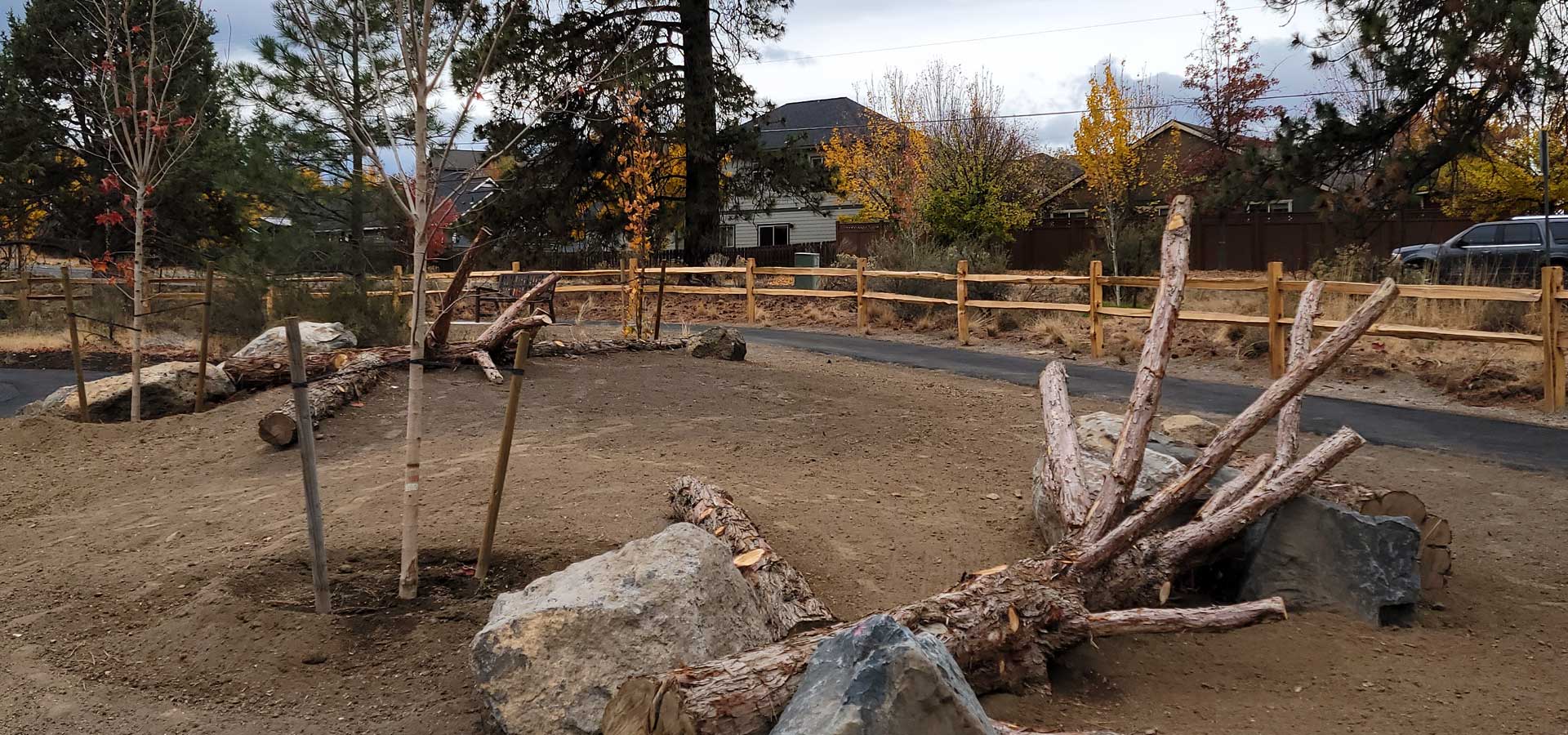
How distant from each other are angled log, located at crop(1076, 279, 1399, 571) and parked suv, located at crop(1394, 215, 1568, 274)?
14150 millimetres

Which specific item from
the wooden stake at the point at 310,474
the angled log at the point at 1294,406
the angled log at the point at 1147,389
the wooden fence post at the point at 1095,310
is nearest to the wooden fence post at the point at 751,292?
the wooden fence post at the point at 1095,310

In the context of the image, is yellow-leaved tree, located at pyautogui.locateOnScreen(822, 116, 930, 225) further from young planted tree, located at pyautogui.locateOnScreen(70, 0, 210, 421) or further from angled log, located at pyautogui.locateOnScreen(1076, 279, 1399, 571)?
angled log, located at pyautogui.locateOnScreen(1076, 279, 1399, 571)

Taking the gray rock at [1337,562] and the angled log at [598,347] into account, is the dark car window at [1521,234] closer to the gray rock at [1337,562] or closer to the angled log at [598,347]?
the angled log at [598,347]

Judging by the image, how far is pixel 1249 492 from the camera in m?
5.34

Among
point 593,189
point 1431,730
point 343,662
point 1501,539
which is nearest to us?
point 1431,730

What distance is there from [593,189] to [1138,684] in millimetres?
19856

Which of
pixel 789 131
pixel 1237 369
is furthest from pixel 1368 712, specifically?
pixel 789 131

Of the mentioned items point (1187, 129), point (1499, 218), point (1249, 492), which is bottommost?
point (1249, 492)

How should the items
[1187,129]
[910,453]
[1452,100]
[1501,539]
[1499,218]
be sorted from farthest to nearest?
[1187,129] < [1499,218] < [1452,100] < [910,453] < [1501,539]

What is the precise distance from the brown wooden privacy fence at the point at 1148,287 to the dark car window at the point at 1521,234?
7.18 m

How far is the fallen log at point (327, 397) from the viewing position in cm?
818

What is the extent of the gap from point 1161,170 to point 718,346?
2227 cm

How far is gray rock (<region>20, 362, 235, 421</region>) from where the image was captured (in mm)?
10336

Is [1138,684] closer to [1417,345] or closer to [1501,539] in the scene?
[1501,539]
